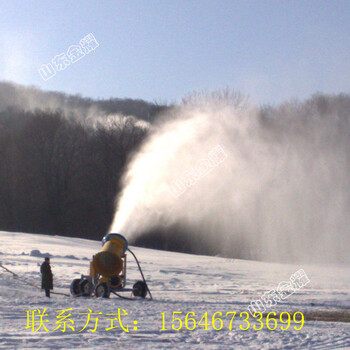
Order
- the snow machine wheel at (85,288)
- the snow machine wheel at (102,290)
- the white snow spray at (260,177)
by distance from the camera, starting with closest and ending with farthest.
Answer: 1. the snow machine wheel at (102,290)
2. the snow machine wheel at (85,288)
3. the white snow spray at (260,177)

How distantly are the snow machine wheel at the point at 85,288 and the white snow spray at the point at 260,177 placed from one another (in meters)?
12.2

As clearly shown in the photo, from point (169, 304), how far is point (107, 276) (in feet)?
7.22

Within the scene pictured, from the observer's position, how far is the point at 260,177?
125ft

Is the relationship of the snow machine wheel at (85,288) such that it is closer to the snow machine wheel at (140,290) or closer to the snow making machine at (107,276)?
the snow making machine at (107,276)

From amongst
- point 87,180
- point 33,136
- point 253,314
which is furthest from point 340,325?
point 33,136

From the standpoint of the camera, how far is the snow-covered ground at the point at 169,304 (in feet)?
33.4

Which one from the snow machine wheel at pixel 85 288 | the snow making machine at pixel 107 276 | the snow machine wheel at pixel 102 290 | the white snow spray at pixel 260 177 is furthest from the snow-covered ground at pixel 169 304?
the white snow spray at pixel 260 177

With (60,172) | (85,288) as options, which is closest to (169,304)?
(85,288)

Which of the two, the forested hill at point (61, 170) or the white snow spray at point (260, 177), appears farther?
the forested hill at point (61, 170)

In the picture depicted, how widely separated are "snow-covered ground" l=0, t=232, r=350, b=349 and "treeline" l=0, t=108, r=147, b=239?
28.1m

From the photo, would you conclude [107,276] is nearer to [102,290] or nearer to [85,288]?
[102,290]

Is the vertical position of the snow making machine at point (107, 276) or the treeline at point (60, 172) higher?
the treeline at point (60, 172)

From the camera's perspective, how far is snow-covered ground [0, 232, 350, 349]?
10180 mm

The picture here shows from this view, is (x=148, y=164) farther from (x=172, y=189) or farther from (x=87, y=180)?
(x=87, y=180)
